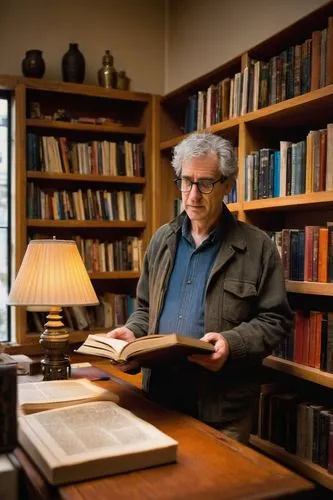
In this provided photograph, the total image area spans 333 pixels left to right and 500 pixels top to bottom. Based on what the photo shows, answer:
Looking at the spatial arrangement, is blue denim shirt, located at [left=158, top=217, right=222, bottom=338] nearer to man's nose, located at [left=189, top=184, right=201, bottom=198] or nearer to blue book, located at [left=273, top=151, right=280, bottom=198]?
man's nose, located at [left=189, top=184, right=201, bottom=198]

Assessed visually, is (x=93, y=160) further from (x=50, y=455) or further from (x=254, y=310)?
(x=50, y=455)

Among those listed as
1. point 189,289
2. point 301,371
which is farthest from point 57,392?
point 301,371

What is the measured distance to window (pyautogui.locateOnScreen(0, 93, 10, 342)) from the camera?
3322mm

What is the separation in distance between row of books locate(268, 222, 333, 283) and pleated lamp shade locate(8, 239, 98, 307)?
33.4 inches

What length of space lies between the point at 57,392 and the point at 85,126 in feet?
7.15

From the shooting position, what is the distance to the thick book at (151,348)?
1307 mm

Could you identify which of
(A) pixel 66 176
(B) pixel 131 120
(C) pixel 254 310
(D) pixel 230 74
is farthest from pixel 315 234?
(B) pixel 131 120

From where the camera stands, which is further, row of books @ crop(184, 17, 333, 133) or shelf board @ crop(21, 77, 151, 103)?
shelf board @ crop(21, 77, 151, 103)

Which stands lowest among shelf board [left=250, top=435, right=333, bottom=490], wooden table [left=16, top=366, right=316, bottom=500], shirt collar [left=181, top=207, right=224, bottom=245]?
shelf board [left=250, top=435, right=333, bottom=490]

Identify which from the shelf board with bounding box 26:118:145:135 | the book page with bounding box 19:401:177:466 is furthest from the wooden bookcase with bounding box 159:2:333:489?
the book page with bounding box 19:401:177:466

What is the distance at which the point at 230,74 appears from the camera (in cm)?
286

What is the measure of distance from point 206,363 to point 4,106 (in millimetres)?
2488

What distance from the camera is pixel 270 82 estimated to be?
2.39m

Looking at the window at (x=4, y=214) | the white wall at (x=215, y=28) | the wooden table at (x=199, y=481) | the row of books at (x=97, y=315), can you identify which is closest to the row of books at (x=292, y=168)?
A: the white wall at (x=215, y=28)
